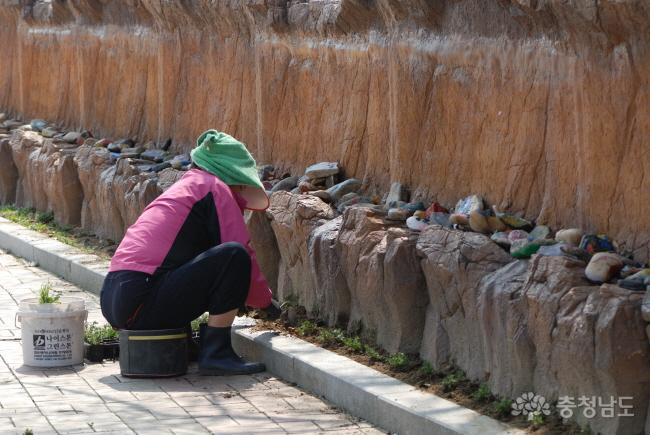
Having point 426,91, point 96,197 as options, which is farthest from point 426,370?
point 96,197

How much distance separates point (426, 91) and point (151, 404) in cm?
265

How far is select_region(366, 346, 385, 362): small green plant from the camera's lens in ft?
23.7

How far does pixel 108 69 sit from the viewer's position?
13875mm

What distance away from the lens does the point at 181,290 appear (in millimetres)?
7406

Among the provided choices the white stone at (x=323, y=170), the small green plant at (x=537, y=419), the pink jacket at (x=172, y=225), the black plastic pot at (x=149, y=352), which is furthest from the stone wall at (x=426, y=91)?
the black plastic pot at (x=149, y=352)

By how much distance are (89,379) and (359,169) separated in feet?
8.20

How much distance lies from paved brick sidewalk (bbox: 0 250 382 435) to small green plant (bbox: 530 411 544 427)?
0.89 meters

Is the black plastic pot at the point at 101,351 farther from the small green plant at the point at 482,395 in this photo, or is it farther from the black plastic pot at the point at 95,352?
the small green plant at the point at 482,395

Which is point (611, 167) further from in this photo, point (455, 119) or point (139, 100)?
point (139, 100)

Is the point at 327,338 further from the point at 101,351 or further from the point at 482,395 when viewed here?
the point at 482,395

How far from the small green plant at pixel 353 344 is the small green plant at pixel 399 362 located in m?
0.37

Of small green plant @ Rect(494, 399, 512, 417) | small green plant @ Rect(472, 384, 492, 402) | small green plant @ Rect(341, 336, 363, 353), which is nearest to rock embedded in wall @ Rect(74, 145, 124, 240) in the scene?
small green plant @ Rect(341, 336, 363, 353)

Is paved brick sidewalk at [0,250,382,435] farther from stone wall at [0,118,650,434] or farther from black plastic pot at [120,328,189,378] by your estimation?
stone wall at [0,118,650,434]

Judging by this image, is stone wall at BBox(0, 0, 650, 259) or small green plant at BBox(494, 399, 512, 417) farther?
stone wall at BBox(0, 0, 650, 259)
